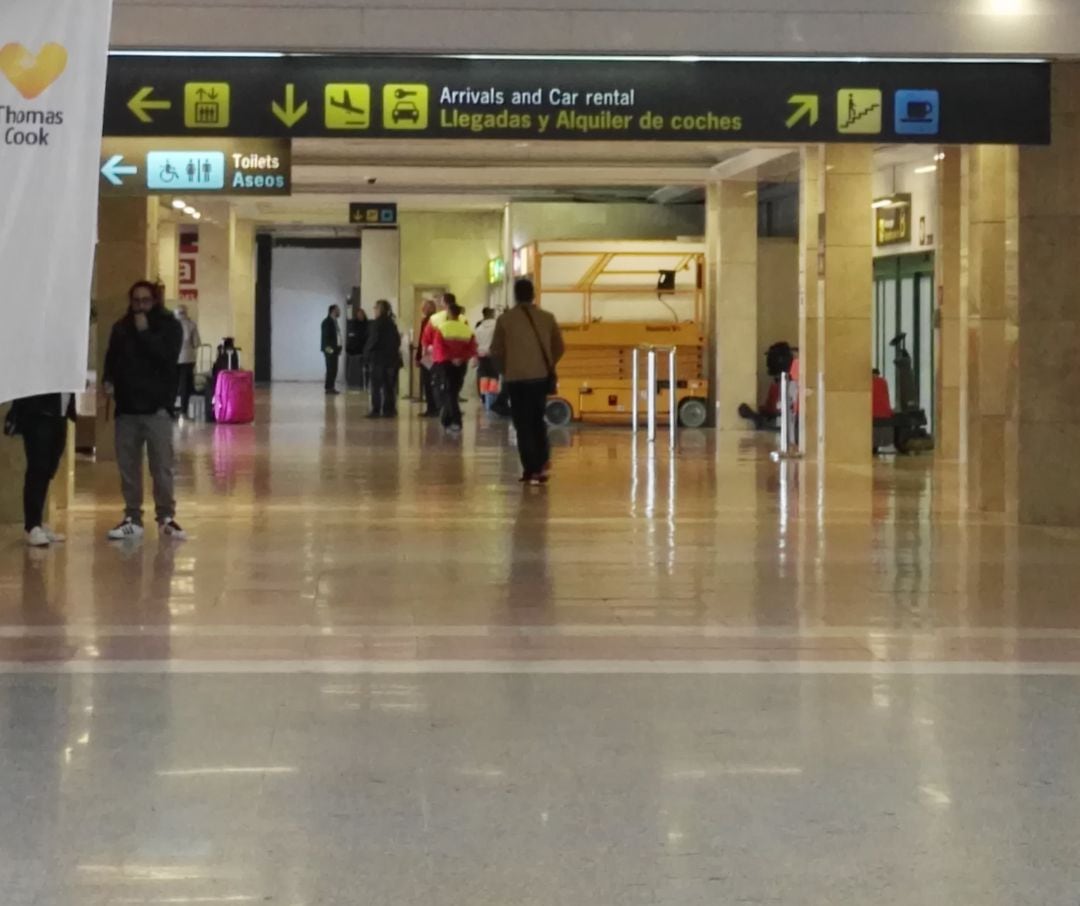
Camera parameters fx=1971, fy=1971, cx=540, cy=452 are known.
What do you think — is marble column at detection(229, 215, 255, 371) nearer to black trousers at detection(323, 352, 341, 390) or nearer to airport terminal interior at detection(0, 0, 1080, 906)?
black trousers at detection(323, 352, 341, 390)

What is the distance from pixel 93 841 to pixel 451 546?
735 cm

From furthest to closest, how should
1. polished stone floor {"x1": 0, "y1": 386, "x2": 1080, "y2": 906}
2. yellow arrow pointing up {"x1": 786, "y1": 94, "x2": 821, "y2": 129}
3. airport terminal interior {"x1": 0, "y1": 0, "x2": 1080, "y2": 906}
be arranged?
yellow arrow pointing up {"x1": 786, "y1": 94, "x2": 821, "y2": 129} → airport terminal interior {"x1": 0, "y1": 0, "x2": 1080, "y2": 906} → polished stone floor {"x1": 0, "y1": 386, "x2": 1080, "y2": 906}

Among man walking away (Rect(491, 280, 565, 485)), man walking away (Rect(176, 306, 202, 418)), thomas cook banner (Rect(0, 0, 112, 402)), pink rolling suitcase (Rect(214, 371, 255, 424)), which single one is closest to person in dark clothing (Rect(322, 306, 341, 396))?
man walking away (Rect(176, 306, 202, 418))

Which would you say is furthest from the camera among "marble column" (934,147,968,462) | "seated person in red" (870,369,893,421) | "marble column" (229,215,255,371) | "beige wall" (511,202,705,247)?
"marble column" (229,215,255,371)

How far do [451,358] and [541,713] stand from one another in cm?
2115

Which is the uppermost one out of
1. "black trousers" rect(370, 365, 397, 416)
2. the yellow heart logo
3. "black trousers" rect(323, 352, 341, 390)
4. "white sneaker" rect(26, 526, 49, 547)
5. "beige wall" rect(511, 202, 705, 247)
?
"beige wall" rect(511, 202, 705, 247)

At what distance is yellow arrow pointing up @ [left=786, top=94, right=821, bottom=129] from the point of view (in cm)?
1338

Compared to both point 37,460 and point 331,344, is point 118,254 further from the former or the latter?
point 331,344

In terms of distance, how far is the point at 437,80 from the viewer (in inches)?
525

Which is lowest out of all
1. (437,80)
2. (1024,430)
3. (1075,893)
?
(1075,893)

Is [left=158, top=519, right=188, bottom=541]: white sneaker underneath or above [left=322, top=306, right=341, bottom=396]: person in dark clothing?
underneath

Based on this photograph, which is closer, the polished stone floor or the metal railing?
the polished stone floor

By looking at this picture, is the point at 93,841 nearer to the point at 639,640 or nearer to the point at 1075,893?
the point at 1075,893

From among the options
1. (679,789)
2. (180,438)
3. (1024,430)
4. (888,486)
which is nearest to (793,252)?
(180,438)
